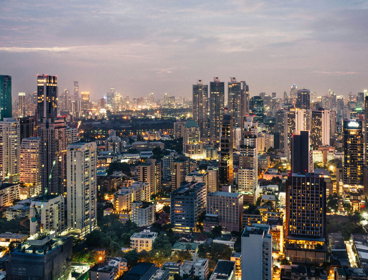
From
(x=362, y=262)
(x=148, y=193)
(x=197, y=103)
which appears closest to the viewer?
(x=362, y=262)

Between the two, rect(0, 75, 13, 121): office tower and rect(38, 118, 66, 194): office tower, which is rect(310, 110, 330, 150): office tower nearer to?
rect(38, 118, 66, 194): office tower

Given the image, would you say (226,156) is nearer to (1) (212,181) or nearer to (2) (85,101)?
(1) (212,181)

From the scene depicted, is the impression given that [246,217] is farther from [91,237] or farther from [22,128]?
[22,128]

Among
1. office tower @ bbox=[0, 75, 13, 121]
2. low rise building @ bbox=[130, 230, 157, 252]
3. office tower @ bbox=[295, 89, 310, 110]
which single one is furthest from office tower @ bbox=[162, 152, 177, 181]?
office tower @ bbox=[295, 89, 310, 110]

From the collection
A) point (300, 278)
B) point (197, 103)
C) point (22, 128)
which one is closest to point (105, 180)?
point (22, 128)

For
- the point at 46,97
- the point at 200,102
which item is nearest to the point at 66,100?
the point at 200,102
